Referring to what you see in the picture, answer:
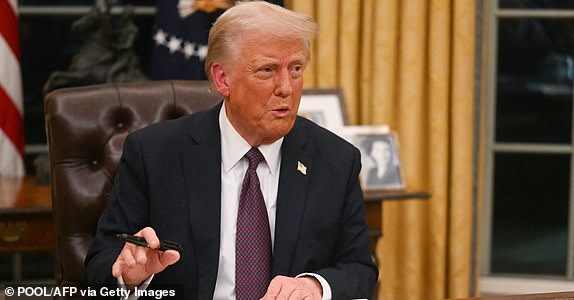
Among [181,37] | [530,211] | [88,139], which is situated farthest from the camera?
[530,211]

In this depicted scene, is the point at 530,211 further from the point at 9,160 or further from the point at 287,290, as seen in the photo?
the point at 287,290

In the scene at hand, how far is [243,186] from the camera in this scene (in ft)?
7.02

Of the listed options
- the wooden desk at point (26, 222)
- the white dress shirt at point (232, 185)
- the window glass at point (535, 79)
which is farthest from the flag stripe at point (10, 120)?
the window glass at point (535, 79)

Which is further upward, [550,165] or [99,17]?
[99,17]

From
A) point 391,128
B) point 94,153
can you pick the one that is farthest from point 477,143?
point 94,153

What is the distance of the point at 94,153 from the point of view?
97.7 inches

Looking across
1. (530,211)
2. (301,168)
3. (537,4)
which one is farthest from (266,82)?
(530,211)

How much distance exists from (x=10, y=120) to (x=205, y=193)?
68.9 inches

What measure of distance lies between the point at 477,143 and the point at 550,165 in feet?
1.88

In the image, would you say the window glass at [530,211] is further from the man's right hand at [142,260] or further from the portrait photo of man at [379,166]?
the man's right hand at [142,260]

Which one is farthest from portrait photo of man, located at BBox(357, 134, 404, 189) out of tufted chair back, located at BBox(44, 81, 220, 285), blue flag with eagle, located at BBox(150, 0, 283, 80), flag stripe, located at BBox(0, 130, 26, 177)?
flag stripe, located at BBox(0, 130, 26, 177)

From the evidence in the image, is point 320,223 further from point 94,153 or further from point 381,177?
point 381,177

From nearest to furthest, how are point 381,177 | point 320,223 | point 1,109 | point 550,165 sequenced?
point 320,223 < point 381,177 < point 1,109 < point 550,165

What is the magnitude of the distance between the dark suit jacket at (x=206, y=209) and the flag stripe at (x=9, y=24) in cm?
163
